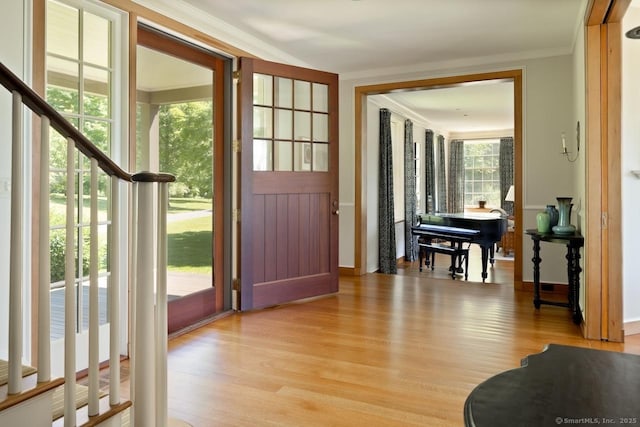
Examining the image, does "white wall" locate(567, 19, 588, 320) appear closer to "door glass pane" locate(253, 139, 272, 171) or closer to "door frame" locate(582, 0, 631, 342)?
"door frame" locate(582, 0, 631, 342)

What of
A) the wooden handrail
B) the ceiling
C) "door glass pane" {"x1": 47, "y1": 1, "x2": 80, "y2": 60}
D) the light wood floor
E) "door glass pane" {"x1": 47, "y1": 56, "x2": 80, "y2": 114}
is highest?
the ceiling

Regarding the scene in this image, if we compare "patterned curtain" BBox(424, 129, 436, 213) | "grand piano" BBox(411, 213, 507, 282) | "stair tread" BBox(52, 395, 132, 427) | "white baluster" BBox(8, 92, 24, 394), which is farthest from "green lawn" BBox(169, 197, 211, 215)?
"patterned curtain" BBox(424, 129, 436, 213)

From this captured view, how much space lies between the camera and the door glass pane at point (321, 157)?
4.57 metres

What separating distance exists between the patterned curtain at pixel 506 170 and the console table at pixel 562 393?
10143 millimetres

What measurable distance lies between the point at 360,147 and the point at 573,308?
120 inches

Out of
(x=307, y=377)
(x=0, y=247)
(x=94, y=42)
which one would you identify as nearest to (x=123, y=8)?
(x=94, y=42)

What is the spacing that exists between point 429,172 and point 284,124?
6.06 m

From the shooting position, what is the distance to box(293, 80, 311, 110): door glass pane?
4.43 metres

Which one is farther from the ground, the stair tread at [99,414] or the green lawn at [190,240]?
the green lawn at [190,240]

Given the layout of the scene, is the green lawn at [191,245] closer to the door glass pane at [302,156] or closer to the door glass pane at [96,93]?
the door glass pane at [302,156]

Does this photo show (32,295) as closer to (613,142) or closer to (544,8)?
(613,142)

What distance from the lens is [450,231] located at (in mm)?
6430

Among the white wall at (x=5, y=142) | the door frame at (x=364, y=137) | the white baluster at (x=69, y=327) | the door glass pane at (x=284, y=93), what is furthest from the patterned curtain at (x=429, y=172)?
the white baluster at (x=69, y=327)

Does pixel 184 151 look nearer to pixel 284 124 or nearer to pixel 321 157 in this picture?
Answer: pixel 284 124
